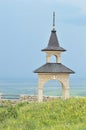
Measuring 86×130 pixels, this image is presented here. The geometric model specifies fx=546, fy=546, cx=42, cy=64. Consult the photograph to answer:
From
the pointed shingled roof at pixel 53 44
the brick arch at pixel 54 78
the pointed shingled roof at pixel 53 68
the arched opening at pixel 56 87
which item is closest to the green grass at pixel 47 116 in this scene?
the pointed shingled roof at pixel 53 68

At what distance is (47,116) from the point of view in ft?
54.4

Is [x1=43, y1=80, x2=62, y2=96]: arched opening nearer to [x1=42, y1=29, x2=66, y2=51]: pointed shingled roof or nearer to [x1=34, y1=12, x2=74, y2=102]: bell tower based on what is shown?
[x1=34, y1=12, x2=74, y2=102]: bell tower

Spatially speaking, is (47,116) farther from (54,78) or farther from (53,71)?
(54,78)

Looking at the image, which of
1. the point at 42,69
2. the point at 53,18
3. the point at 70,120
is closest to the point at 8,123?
the point at 70,120

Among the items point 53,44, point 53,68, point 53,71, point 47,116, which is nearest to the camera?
point 47,116

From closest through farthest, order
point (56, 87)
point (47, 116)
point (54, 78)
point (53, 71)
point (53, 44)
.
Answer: point (47, 116), point (53, 71), point (54, 78), point (53, 44), point (56, 87)

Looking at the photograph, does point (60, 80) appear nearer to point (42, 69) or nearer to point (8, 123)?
point (42, 69)

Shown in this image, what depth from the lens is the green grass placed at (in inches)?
596

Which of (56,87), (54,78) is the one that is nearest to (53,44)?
(54,78)

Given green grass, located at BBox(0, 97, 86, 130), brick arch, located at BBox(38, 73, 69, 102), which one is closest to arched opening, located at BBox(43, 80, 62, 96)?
brick arch, located at BBox(38, 73, 69, 102)

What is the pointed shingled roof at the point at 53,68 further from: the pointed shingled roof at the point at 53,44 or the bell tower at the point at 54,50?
the pointed shingled roof at the point at 53,44

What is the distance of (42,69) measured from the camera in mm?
29812

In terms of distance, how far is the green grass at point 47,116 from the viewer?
596 inches

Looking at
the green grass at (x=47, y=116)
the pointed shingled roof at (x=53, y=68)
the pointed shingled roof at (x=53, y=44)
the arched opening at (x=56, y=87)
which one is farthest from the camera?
the arched opening at (x=56, y=87)
